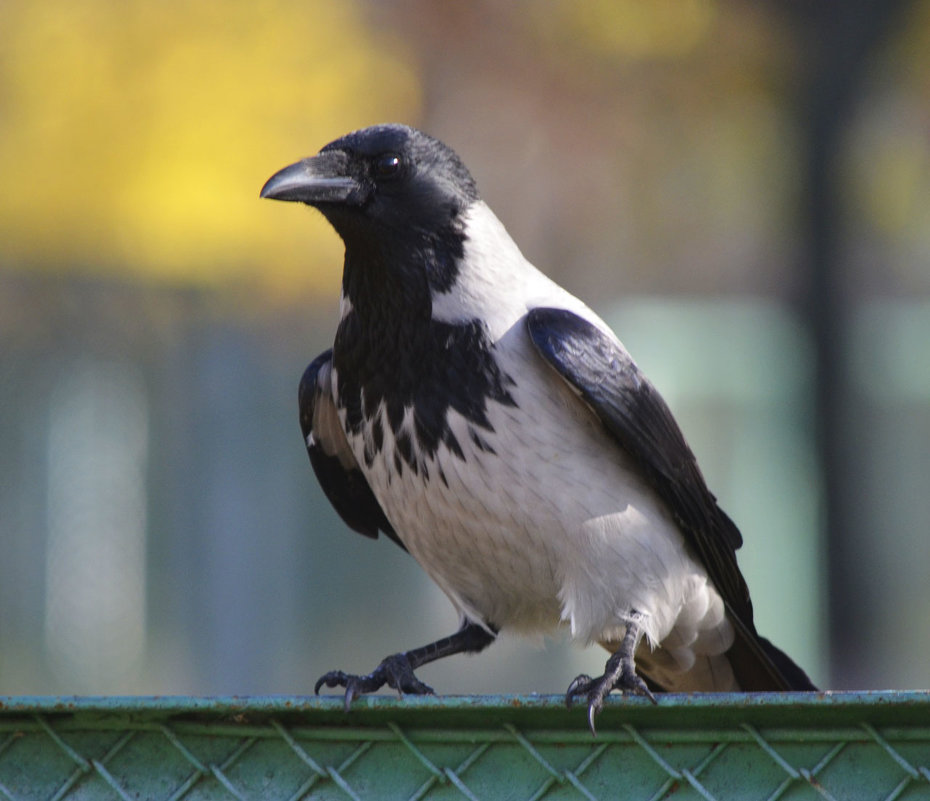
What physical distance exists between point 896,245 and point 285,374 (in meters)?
2.93

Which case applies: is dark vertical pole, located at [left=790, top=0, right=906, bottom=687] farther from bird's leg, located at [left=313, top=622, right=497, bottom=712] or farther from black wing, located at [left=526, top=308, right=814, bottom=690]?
bird's leg, located at [left=313, top=622, right=497, bottom=712]

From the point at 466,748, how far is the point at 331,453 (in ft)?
6.32

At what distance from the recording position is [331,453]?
14.2 ft

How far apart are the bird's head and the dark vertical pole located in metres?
3.69

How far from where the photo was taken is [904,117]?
740cm

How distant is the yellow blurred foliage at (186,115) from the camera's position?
714 centimetres

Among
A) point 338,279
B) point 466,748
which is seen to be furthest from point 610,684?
point 338,279

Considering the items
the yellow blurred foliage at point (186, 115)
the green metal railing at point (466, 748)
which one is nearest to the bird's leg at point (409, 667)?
the green metal railing at point (466, 748)

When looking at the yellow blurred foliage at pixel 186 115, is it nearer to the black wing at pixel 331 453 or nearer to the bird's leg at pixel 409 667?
the black wing at pixel 331 453

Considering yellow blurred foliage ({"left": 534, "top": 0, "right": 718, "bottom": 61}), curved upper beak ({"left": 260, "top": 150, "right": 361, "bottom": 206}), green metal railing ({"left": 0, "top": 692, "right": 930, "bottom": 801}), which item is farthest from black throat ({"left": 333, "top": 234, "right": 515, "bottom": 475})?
yellow blurred foliage ({"left": 534, "top": 0, "right": 718, "bottom": 61})

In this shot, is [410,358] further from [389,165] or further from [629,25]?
[629,25]

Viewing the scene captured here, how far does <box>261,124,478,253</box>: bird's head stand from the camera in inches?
149

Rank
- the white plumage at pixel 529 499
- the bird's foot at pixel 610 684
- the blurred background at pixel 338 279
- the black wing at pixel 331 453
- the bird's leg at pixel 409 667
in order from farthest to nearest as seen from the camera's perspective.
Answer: the blurred background at pixel 338 279 < the black wing at pixel 331 453 < the white plumage at pixel 529 499 < the bird's leg at pixel 409 667 < the bird's foot at pixel 610 684

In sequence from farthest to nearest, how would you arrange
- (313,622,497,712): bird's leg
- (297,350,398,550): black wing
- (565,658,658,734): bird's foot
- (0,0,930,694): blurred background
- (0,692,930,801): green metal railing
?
(0,0,930,694): blurred background → (297,350,398,550): black wing → (313,622,497,712): bird's leg → (565,658,658,734): bird's foot → (0,692,930,801): green metal railing
